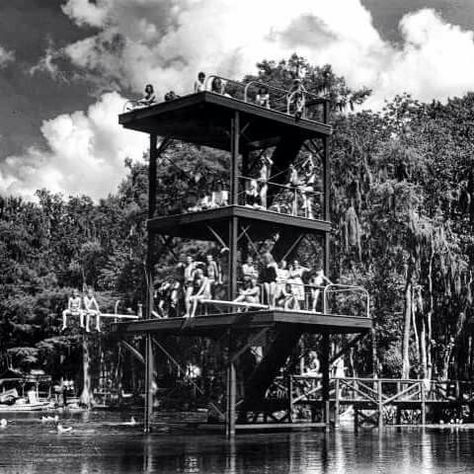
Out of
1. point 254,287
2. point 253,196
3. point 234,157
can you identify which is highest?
point 234,157

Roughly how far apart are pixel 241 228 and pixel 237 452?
1091 centimetres

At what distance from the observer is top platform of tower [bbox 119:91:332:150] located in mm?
30516

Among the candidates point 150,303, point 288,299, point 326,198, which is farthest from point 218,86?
point 150,303

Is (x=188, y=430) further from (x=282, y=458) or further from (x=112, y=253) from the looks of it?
(x=112, y=253)

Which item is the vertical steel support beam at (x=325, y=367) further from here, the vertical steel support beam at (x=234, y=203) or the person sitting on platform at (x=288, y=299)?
the vertical steel support beam at (x=234, y=203)

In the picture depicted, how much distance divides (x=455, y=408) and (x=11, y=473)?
26.9 metres

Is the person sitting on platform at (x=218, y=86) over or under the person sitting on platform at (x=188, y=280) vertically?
over

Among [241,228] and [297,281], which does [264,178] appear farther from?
[297,281]

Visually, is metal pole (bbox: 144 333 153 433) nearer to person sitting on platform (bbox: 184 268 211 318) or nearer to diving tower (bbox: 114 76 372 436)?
diving tower (bbox: 114 76 372 436)

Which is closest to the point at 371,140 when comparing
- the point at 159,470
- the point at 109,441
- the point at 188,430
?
the point at 188,430

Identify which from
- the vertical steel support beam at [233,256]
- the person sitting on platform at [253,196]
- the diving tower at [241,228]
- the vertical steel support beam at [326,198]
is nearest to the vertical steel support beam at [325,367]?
the diving tower at [241,228]

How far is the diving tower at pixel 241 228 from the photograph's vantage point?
30.3m

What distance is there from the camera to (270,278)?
31.1 m

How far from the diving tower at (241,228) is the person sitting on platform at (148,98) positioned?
1.81ft
